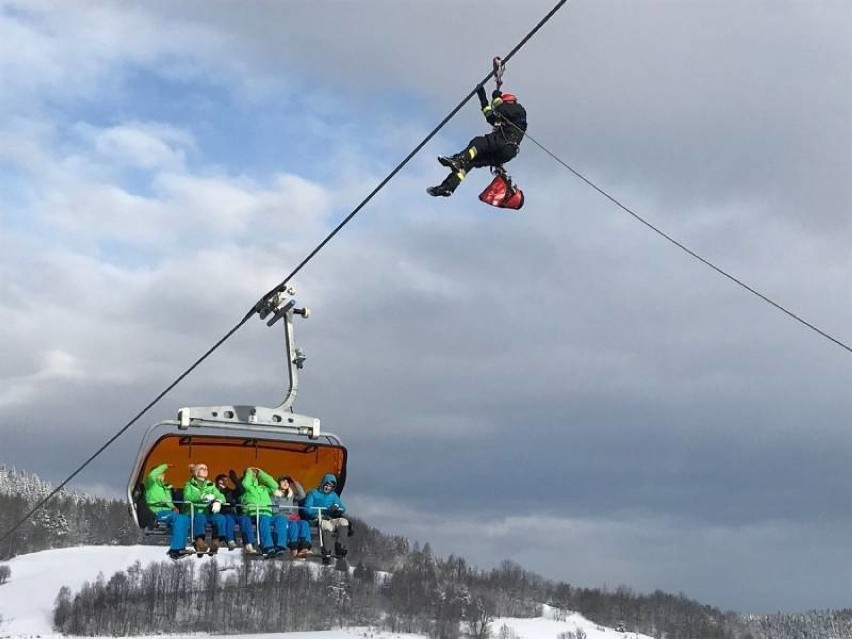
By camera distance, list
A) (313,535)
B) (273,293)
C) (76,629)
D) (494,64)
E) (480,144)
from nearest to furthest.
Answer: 1. (494,64)
2. (480,144)
3. (273,293)
4. (313,535)
5. (76,629)

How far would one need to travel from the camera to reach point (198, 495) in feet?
75.3

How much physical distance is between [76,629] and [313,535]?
17821 centimetres

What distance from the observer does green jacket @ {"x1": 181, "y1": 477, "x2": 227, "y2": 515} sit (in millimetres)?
22906

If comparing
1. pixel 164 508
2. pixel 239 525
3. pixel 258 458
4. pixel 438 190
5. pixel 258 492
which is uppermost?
pixel 438 190

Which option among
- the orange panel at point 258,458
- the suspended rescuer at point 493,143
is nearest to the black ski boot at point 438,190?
the suspended rescuer at point 493,143

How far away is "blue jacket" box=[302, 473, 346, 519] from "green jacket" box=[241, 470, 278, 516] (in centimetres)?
71

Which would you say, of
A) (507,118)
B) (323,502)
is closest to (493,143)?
(507,118)

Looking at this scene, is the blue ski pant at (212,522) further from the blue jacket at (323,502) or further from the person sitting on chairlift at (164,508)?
the blue jacket at (323,502)

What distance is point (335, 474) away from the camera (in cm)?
2434

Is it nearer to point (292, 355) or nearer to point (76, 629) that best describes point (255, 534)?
point (292, 355)

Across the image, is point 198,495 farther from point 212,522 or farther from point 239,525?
point 239,525

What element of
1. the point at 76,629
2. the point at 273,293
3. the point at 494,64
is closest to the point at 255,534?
the point at 273,293

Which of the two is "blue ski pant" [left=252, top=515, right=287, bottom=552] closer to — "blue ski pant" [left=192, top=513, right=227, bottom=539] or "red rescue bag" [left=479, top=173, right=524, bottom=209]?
"blue ski pant" [left=192, top=513, right=227, bottom=539]

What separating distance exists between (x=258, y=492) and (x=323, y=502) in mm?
1306
